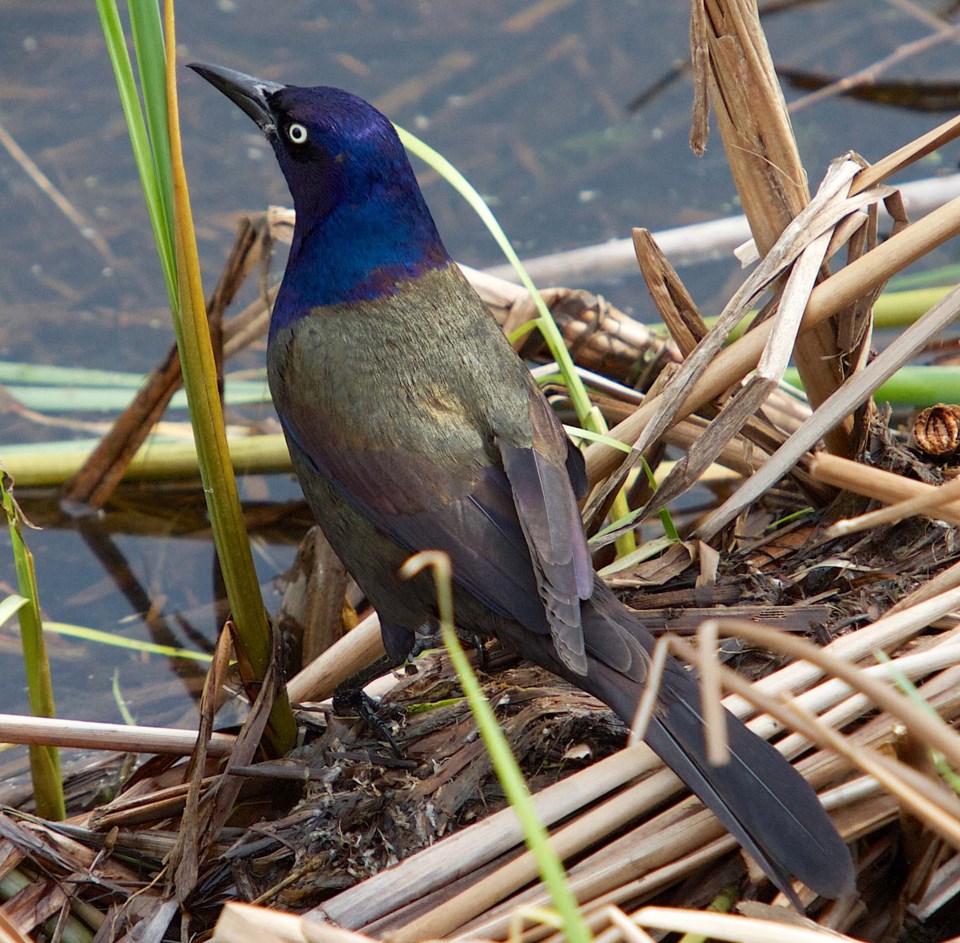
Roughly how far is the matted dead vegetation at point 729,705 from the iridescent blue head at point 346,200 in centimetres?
60

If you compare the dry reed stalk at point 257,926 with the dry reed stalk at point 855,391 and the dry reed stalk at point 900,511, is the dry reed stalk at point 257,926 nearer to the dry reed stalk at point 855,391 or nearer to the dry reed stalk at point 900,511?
the dry reed stalk at point 900,511

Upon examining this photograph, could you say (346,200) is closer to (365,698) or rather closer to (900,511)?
(365,698)

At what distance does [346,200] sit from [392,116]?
2.55 metres

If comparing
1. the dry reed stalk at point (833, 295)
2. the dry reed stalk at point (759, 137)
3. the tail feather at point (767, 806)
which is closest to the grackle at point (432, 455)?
the tail feather at point (767, 806)

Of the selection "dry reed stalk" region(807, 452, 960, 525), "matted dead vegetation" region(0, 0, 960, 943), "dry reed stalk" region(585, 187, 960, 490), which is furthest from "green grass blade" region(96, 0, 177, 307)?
"dry reed stalk" region(807, 452, 960, 525)

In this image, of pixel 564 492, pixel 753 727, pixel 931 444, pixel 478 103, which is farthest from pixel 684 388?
pixel 478 103

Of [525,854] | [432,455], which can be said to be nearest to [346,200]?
[432,455]

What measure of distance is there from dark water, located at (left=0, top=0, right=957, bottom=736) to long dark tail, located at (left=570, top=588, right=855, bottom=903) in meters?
2.13

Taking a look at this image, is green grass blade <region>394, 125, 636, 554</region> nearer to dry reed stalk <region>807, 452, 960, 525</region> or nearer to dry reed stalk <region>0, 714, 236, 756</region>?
dry reed stalk <region>807, 452, 960, 525</region>

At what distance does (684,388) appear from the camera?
9.29 feet

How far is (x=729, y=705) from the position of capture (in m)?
2.31

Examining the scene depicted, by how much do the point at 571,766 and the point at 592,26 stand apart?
14.6 feet

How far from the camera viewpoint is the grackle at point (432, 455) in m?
2.20

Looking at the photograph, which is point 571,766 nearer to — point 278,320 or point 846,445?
point 846,445
